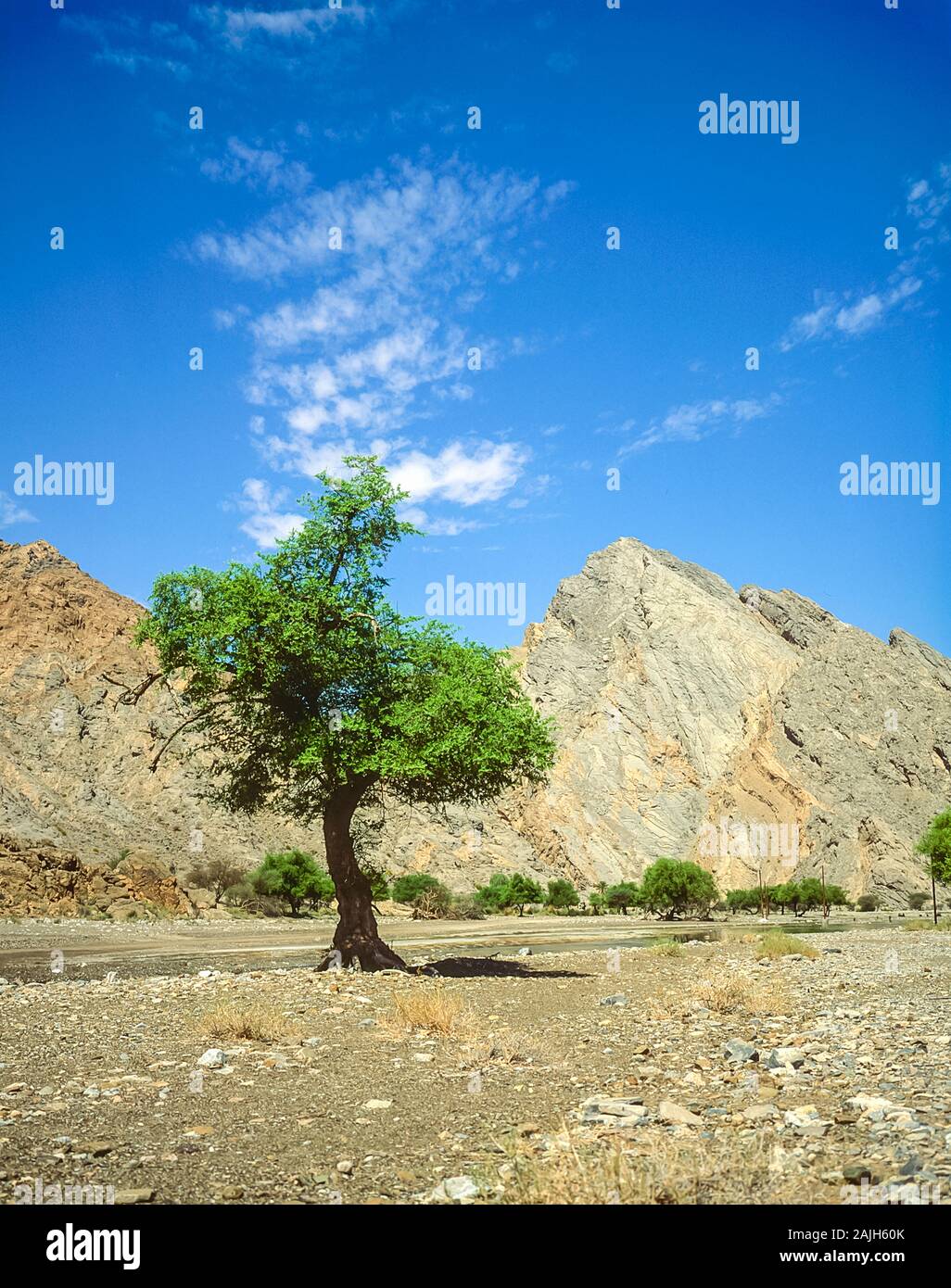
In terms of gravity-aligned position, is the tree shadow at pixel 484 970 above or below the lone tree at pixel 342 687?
below

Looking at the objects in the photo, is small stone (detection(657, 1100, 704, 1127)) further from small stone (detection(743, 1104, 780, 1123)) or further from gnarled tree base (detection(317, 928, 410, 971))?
gnarled tree base (detection(317, 928, 410, 971))

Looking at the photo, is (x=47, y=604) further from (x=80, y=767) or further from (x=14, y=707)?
(x=80, y=767)

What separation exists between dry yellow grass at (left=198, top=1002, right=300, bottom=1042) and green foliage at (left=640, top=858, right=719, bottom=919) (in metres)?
89.2

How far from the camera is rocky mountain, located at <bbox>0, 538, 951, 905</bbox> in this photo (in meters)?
94.8

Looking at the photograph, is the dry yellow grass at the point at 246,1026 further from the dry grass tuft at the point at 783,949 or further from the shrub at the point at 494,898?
the shrub at the point at 494,898

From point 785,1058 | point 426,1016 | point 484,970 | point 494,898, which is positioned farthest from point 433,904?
point 785,1058

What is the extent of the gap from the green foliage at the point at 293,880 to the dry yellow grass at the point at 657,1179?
7196 cm

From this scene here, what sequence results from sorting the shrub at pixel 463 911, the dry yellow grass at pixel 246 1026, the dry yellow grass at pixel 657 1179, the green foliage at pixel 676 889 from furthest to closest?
the green foliage at pixel 676 889 < the shrub at pixel 463 911 < the dry yellow grass at pixel 246 1026 < the dry yellow grass at pixel 657 1179

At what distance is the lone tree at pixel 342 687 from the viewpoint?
1891 centimetres

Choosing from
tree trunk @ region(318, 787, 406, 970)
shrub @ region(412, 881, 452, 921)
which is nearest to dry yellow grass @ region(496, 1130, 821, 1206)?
tree trunk @ region(318, 787, 406, 970)

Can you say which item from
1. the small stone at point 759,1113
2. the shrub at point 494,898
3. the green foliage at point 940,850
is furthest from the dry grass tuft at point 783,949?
the shrub at point 494,898
